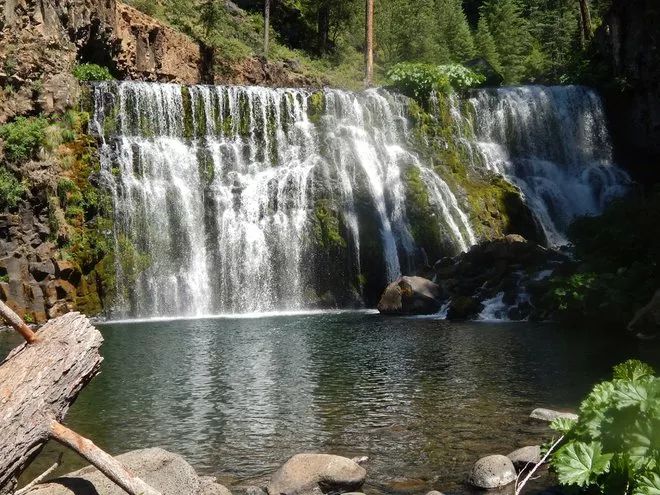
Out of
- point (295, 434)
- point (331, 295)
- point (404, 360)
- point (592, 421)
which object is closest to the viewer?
point (592, 421)

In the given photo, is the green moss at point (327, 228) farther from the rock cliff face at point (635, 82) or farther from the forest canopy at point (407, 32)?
the rock cliff face at point (635, 82)

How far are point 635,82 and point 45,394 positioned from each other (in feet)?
126

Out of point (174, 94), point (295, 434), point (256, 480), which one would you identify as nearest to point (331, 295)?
point (174, 94)

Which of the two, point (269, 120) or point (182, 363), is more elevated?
point (269, 120)

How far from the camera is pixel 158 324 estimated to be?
84.0 feet

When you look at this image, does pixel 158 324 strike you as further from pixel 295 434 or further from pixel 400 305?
pixel 295 434

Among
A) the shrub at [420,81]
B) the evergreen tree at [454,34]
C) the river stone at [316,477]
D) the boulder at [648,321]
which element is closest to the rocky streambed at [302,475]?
the river stone at [316,477]

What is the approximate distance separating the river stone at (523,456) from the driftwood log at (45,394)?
15.1 ft

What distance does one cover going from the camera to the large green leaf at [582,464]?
5113 mm

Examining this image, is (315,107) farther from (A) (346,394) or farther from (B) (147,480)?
(B) (147,480)

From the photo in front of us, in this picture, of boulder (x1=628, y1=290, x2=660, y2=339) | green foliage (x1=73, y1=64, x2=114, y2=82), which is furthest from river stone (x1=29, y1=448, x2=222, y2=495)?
green foliage (x1=73, y1=64, x2=114, y2=82)

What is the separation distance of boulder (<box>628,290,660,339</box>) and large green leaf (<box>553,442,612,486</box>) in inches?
550

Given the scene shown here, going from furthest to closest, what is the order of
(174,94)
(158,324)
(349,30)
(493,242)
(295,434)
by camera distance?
(349,30) < (174,94) < (493,242) < (158,324) < (295,434)

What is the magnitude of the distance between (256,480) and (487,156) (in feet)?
104
